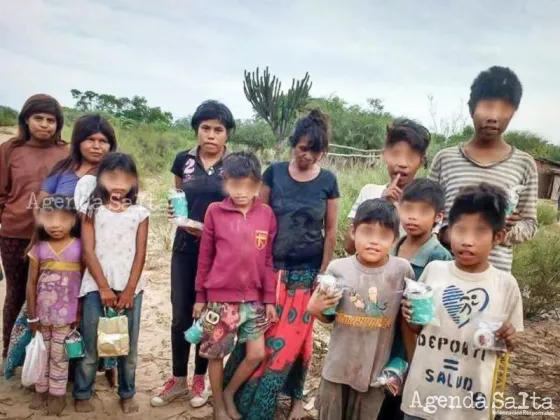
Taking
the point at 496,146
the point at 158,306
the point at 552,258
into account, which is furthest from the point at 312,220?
the point at 552,258

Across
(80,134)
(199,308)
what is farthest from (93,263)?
(80,134)

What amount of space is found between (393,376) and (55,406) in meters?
2.02

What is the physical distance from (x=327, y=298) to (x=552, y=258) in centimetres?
428

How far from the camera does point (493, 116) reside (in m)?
Result: 2.19

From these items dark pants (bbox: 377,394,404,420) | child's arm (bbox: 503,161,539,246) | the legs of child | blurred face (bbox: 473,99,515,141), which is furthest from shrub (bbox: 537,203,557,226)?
the legs of child

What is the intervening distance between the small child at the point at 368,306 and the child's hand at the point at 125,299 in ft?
3.95

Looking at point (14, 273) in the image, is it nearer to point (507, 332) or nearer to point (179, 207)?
point (179, 207)

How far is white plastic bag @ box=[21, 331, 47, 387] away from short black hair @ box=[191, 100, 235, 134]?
5.02ft

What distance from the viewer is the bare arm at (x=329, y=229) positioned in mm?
2646

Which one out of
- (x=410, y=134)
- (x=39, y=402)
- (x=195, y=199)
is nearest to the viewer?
(x=410, y=134)

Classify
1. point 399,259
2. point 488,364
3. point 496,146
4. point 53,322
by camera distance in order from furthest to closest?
point 53,322
point 496,146
point 399,259
point 488,364

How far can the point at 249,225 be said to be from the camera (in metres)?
2.49

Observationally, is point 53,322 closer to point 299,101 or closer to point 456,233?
point 456,233

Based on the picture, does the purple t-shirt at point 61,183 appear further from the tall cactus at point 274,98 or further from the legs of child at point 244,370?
the tall cactus at point 274,98
